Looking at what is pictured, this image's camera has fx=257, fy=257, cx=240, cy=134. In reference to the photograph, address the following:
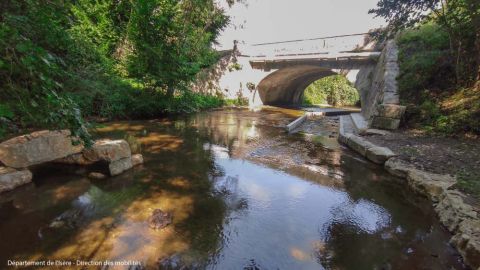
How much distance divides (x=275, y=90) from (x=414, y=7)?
17.8 m

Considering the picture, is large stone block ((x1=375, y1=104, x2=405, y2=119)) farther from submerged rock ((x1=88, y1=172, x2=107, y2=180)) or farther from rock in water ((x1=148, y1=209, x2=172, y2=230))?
submerged rock ((x1=88, y1=172, x2=107, y2=180))

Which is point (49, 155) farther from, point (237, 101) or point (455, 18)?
point (237, 101)

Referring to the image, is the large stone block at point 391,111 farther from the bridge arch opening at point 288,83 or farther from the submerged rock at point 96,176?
the bridge arch opening at point 288,83

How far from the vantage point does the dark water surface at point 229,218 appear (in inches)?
135

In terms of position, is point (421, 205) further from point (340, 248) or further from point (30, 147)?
point (30, 147)

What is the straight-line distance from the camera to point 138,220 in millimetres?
4090

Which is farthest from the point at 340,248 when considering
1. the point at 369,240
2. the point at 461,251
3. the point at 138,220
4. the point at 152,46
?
the point at 152,46

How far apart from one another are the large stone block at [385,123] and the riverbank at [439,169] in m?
0.61

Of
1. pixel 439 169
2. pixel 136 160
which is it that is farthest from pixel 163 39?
pixel 439 169

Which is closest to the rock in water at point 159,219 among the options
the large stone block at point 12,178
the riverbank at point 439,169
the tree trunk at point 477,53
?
the large stone block at point 12,178

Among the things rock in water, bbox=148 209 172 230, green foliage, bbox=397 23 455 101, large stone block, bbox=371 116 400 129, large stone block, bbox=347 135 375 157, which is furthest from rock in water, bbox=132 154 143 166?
green foliage, bbox=397 23 455 101

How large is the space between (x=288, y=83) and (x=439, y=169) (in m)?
22.3

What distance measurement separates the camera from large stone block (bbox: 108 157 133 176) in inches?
223

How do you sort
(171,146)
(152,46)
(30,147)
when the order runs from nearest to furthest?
(30,147) < (171,146) < (152,46)
